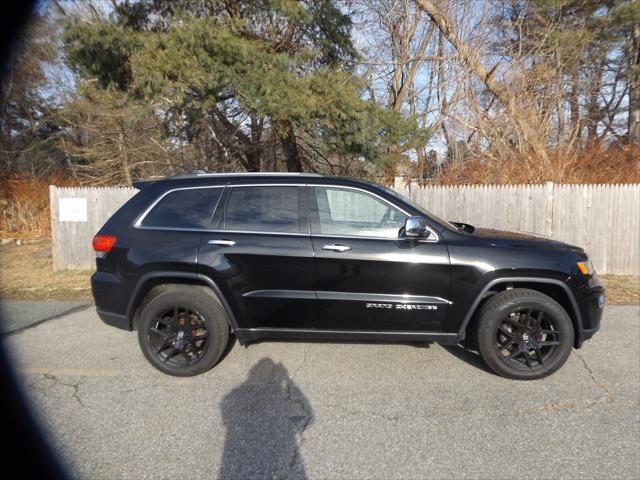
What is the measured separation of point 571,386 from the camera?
10.7 ft

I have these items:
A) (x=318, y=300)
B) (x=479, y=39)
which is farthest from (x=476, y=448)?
(x=479, y=39)

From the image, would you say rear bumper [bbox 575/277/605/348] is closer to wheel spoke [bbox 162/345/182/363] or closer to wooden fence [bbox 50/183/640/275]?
wheel spoke [bbox 162/345/182/363]

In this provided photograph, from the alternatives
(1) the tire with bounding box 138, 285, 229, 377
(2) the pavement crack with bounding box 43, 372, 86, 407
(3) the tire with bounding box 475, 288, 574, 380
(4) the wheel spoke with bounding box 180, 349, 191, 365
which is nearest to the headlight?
(3) the tire with bounding box 475, 288, 574, 380

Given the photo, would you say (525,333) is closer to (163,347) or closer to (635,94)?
(163,347)

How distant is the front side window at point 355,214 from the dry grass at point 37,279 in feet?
15.5

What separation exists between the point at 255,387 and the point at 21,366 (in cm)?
245

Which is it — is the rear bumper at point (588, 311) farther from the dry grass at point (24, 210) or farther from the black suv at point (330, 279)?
the dry grass at point (24, 210)

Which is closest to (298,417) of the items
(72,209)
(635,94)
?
(72,209)

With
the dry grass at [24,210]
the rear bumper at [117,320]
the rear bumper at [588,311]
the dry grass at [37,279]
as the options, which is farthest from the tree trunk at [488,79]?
the dry grass at [24,210]

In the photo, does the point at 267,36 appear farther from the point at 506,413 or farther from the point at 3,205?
the point at 3,205

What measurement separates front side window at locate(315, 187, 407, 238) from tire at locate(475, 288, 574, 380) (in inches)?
44.6

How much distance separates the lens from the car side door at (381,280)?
3309 millimetres

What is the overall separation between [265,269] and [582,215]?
276 inches

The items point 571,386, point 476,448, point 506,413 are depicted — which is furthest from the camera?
point 571,386
